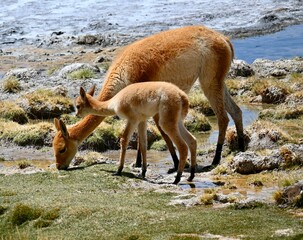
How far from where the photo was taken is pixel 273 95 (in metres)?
22.5

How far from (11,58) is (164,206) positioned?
2150 cm

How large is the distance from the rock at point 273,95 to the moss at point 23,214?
12.3m

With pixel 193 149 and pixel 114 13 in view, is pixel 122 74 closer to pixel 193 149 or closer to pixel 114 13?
pixel 193 149

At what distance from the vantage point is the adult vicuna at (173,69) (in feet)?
48.6

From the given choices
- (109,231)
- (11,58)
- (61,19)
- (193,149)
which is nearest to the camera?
(109,231)

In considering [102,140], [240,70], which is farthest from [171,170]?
[240,70]

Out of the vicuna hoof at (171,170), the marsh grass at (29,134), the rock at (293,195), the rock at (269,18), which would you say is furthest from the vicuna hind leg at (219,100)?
the rock at (269,18)

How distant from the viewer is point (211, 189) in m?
12.9

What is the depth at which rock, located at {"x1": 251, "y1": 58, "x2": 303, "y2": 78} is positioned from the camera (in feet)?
86.5

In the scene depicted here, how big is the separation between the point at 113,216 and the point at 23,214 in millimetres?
1362

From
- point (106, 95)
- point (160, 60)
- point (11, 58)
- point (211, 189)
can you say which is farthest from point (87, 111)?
point (11, 58)

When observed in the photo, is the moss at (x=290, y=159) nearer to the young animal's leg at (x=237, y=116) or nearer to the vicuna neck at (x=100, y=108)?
the young animal's leg at (x=237, y=116)

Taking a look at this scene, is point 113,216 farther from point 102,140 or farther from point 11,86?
point 11,86

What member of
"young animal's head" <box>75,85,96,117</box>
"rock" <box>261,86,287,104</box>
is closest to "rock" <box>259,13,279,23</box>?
"rock" <box>261,86,287,104</box>
